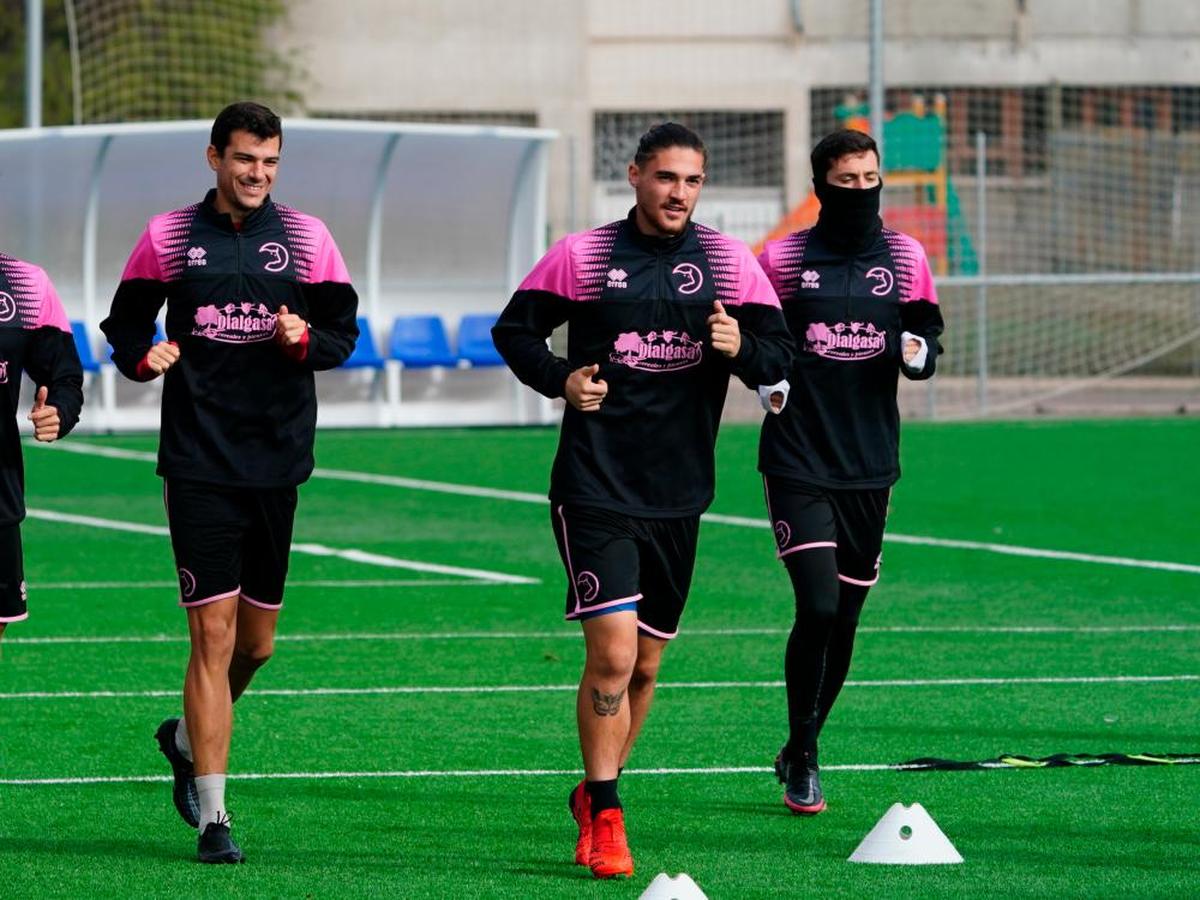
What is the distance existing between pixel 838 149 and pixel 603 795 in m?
2.30

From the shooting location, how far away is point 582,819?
679 cm

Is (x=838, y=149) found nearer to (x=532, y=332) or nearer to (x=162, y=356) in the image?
(x=532, y=332)

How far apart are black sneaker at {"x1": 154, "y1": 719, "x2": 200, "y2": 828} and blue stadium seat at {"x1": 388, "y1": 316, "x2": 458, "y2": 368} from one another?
16099 millimetres

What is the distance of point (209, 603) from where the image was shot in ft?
22.7

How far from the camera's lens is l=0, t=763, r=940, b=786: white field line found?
8.02 meters

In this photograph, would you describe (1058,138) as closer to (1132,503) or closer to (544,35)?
(544,35)

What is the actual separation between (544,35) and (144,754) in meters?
28.7

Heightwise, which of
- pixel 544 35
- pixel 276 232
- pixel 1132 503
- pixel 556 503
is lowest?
pixel 1132 503

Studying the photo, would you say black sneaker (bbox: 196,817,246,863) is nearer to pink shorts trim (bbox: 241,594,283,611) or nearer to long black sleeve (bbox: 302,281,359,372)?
pink shorts trim (bbox: 241,594,283,611)

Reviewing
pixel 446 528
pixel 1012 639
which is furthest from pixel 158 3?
pixel 1012 639

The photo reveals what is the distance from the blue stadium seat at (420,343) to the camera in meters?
23.3

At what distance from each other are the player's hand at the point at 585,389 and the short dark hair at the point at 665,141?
2.03 ft

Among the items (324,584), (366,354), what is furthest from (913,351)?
(366,354)

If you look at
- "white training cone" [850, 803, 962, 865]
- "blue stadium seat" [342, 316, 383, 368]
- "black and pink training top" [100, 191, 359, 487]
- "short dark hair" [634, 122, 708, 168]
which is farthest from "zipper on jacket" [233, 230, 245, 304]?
"blue stadium seat" [342, 316, 383, 368]
